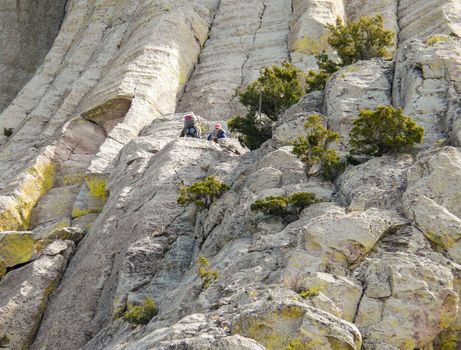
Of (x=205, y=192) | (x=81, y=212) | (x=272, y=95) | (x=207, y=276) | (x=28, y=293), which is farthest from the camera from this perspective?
(x=272, y=95)

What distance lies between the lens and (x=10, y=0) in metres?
69.3

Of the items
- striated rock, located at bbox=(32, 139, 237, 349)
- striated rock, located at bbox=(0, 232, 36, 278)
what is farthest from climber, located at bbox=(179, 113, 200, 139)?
striated rock, located at bbox=(0, 232, 36, 278)

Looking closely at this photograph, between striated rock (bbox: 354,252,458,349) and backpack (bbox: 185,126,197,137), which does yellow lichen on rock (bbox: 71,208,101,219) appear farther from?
striated rock (bbox: 354,252,458,349)

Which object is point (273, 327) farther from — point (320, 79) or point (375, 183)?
point (320, 79)

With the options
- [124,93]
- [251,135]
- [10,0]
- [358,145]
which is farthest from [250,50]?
[10,0]

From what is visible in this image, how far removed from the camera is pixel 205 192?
904 inches

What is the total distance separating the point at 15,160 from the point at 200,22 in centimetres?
1780

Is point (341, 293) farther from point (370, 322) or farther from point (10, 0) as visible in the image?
point (10, 0)

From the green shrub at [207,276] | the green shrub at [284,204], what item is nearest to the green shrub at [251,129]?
the green shrub at [284,204]

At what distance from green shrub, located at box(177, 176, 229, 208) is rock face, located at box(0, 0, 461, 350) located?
0.84 feet

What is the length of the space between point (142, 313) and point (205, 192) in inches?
230

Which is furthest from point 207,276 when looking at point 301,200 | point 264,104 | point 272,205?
point 264,104

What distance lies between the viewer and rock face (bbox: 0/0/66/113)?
63969mm

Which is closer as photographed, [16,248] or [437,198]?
[437,198]
